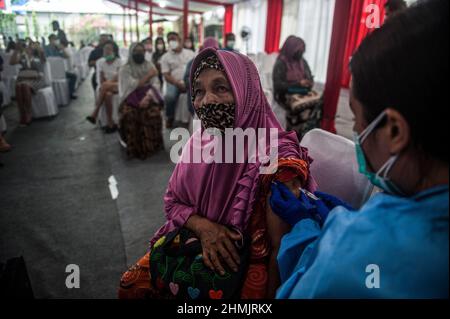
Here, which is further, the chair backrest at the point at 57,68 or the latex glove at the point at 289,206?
the chair backrest at the point at 57,68

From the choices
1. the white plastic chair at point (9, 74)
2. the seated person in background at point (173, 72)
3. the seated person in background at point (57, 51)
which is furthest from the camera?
the seated person in background at point (57, 51)

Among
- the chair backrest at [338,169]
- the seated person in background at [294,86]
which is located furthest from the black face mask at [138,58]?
the chair backrest at [338,169]

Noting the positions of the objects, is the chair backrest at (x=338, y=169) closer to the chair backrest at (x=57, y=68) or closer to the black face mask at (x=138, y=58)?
the black face mask at (x=138, y=58)

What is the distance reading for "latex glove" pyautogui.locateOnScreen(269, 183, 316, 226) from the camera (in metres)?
0.78

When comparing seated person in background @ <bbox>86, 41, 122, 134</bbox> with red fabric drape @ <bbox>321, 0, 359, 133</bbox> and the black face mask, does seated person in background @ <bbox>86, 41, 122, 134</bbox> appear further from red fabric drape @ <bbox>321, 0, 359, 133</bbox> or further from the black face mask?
red fabric drape @ <bbox>321, 0, 359, 133</bbox>

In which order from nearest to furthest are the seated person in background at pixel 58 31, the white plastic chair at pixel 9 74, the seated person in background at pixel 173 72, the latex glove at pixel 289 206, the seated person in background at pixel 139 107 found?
the latex glove at pixel 289 206 < the seated person in background at pixel 139 107 < the seated person in background at pixel 173 72 < the white plastic chair at pixel 9 74 < the seated person in background at pixel 58 31

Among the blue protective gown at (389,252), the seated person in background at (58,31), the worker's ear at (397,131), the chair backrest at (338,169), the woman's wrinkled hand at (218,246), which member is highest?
the seated person in background at (58,31)

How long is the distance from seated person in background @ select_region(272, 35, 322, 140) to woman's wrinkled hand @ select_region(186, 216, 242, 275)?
2814mm

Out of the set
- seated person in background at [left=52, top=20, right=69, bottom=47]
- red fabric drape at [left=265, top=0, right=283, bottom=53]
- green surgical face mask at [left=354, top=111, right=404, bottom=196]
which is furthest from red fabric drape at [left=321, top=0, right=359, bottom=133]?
seated person in background at [left=52, top=20, right=69, bottom=47]

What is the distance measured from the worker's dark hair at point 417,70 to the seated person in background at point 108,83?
4575 millimetres

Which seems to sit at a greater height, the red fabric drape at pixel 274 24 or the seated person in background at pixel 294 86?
the red fabric drape at pixel 274 24

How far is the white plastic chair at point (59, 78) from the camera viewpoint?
6195mm

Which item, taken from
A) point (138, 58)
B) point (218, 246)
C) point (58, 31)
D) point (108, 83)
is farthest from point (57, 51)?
point (218, 246)

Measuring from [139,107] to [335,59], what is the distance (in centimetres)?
238
